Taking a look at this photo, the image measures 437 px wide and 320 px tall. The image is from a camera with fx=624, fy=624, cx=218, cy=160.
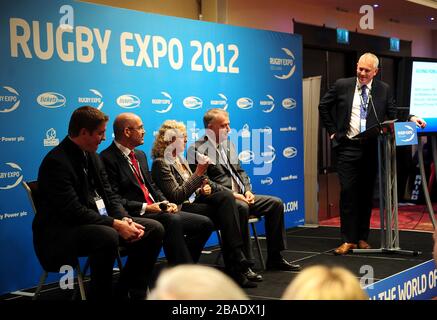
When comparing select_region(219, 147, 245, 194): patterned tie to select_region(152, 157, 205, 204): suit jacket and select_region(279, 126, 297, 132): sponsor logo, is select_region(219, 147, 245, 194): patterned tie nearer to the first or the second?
select_region(152, 157, 205, 204): suit jacket

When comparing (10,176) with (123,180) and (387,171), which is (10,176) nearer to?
(123,180)

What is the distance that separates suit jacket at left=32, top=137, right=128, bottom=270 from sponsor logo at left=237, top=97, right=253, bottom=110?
2.86m

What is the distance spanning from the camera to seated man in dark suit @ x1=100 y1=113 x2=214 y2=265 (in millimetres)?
3961

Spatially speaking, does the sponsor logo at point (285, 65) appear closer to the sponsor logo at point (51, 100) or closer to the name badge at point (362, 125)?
the name badge at point (362, 125)

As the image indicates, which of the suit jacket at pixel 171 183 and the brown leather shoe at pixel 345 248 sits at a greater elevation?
the suit jacket at pixel 171 183

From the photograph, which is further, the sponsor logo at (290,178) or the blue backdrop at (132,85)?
the sponsor logo at (290,178)

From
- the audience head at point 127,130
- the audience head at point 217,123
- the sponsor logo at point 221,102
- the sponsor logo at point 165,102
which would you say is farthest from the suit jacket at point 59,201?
the sponsor logo at point 221,102

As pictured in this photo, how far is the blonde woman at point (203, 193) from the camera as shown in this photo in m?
4.28

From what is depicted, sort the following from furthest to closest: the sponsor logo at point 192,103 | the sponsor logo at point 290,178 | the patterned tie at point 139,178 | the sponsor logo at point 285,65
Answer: the sponsor logo at point 290,178, the sponsor logo at point 285,65, the sponsor logo at point 192,103, the patterned tie at point 139,178

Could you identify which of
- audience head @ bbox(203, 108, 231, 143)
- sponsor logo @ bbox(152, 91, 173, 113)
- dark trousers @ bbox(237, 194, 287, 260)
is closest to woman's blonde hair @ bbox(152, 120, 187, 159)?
audience head @ bbox(203, 108, 231, 143)

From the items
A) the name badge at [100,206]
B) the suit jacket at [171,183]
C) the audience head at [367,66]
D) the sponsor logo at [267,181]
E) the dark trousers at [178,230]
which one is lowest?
the dark trousers at [178,230]

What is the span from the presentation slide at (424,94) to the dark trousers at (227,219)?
2.00 metres

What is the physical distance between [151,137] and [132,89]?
1.48 feet
